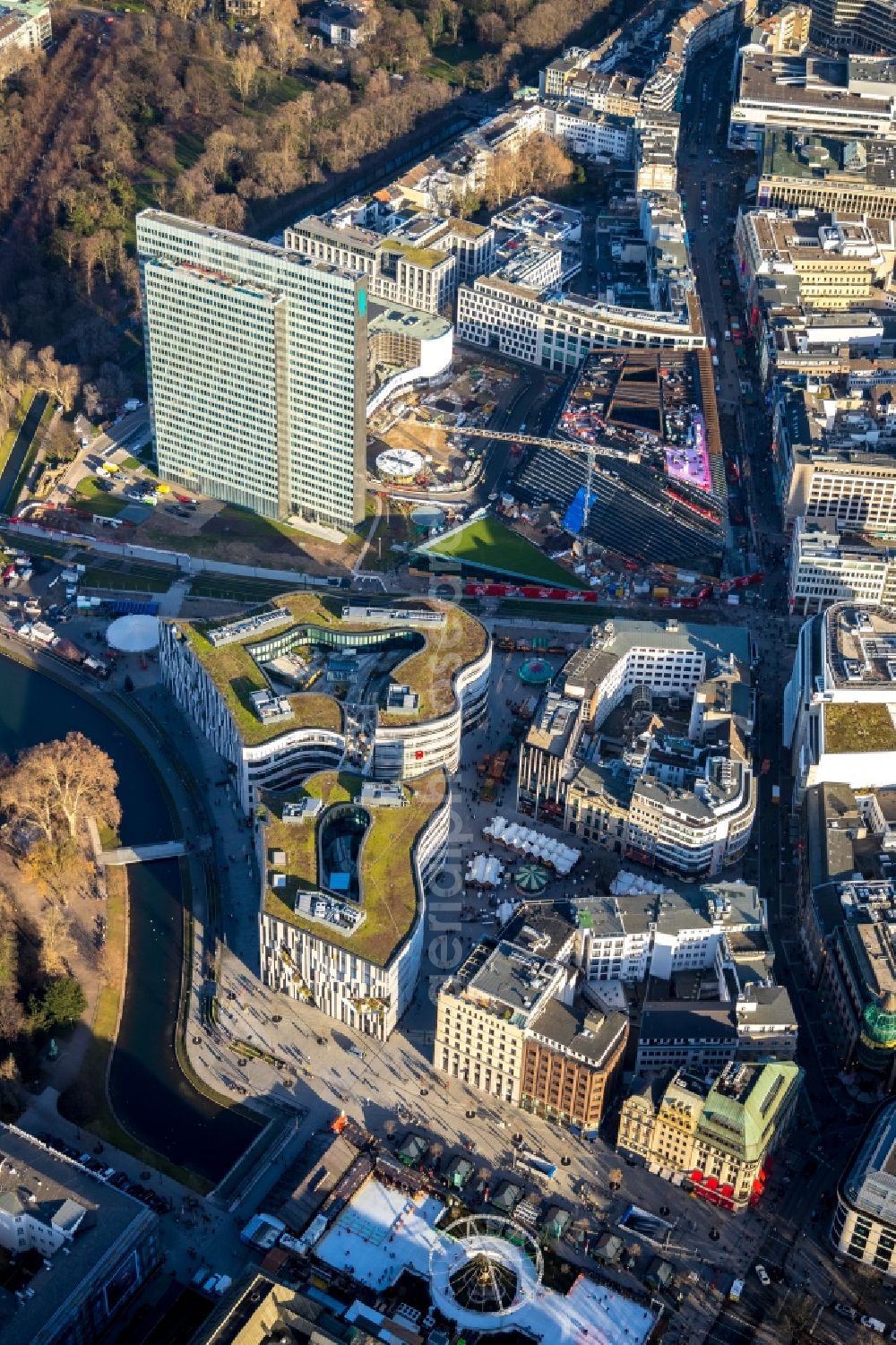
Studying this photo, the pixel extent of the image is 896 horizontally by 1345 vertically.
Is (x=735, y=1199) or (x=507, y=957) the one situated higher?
(x=507, y=957)

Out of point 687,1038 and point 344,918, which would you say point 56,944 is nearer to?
point 344,918

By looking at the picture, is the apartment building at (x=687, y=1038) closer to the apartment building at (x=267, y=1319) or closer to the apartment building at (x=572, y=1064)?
the apartment building at (x=572, y=1064)

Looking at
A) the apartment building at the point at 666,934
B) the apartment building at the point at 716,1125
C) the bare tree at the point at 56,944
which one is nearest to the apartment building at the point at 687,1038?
the apartment building at the point at 716,1125

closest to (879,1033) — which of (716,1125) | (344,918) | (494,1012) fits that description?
(716,1125)

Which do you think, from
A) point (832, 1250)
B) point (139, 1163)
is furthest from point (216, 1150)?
point (832, 1250)

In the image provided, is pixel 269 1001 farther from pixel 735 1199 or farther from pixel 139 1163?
pixel 735 1199

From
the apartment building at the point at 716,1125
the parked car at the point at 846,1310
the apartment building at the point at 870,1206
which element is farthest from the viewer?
the apartment building at the point at 716,1125
